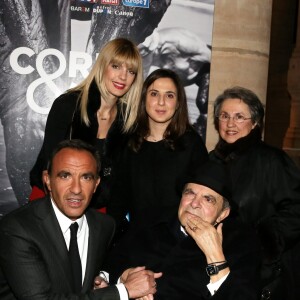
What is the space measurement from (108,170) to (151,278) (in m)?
1.17

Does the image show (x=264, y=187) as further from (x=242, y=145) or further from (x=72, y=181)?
(x=72, y=181)

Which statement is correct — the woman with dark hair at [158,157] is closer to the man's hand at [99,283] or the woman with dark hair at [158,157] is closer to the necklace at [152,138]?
the necklace at [152,138]

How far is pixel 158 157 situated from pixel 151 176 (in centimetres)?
16

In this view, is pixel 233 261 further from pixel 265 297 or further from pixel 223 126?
pixel 223 126

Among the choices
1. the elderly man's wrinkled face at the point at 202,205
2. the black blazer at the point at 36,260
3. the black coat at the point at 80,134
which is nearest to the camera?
the black blazer at the point at 36,260

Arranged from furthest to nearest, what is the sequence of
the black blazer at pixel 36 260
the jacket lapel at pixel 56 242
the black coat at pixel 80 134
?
1. the black coat at pixel 80 134
2. the jacket lapel at pixel 56 242
3. the black blazer at pixel 36 260

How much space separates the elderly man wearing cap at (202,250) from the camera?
10.7 ft

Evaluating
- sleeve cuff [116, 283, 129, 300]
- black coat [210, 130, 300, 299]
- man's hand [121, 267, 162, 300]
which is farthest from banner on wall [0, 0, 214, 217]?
sleeve cuff [116, 283, 129, 300]

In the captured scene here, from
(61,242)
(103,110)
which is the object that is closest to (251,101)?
(103,110)

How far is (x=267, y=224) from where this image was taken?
11.8 feet

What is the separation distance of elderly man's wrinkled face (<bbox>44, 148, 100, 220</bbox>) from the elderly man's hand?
690mm

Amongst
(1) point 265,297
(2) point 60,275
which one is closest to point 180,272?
(1) point 265,297

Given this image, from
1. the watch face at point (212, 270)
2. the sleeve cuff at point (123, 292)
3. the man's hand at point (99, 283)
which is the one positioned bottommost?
the man's hand at point (99, 283)

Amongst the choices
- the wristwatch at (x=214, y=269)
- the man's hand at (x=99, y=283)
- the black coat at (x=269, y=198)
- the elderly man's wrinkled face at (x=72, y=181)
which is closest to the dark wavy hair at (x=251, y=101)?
the black coat at (x=269, y=198)
